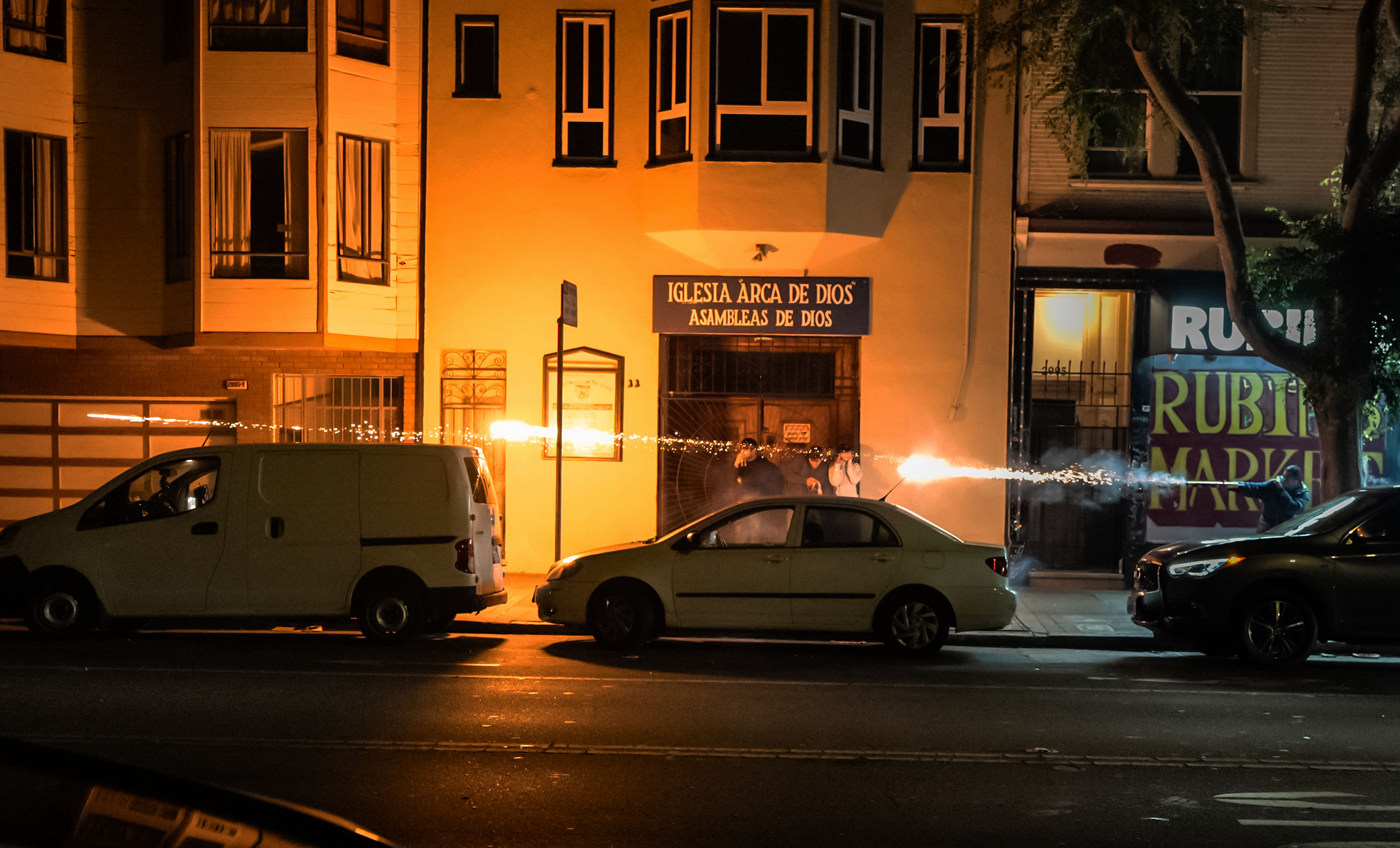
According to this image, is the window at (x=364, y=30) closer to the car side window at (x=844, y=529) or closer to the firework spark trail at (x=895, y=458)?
the firework spark trail at (x=895, y=458)

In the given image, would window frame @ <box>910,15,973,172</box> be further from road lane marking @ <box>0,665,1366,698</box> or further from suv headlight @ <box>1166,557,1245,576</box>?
road lane marking @ <box>0,665,1366,698</box>

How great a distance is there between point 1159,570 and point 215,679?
8168 millimetres

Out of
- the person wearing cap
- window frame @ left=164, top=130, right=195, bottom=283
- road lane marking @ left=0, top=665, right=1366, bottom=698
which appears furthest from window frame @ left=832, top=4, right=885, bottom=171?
window frame @ left=164, top=130, right=195, bottom=283

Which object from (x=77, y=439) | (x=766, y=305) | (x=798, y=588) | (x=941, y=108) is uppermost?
(x=941, y=108)

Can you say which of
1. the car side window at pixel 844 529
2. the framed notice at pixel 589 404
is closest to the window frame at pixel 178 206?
the framed notice at pixel 589 404

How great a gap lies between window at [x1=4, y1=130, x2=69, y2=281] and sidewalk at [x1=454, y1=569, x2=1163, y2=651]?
8220 mm

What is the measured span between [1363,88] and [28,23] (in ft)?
55.0

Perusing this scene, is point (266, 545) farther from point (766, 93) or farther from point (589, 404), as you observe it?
point (766, 93)

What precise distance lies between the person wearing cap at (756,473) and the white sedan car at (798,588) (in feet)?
15.9

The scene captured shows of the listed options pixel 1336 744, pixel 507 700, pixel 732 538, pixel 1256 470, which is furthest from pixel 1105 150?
pixel 507 700

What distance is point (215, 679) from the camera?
834 centimetres

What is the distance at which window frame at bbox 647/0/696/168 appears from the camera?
1477 cm

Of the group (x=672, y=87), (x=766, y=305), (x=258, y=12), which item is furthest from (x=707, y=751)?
(x=258, y=12)

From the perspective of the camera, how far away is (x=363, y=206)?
1534cm
